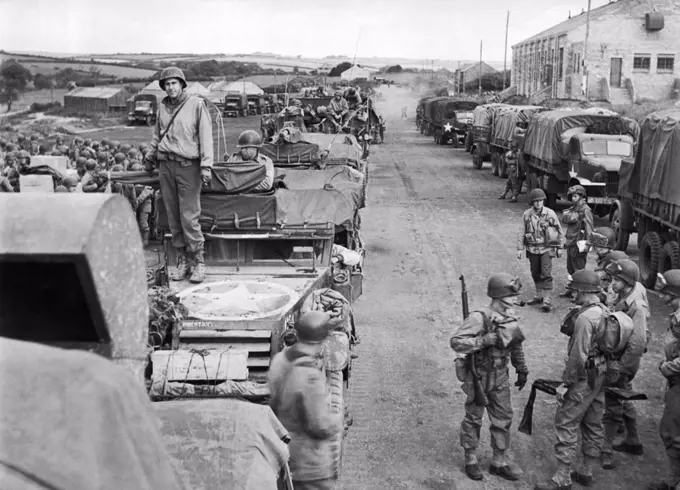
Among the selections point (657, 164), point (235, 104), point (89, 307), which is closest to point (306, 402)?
point (89, 307)

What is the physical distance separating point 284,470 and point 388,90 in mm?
81030

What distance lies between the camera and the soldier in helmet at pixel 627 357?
21.2ft

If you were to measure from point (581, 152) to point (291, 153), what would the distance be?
7.70 metres

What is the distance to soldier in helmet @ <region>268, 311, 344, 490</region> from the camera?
4.77 metres

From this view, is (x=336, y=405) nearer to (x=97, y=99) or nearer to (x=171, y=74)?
(x=171, y=74)

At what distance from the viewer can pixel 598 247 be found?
9773 mm

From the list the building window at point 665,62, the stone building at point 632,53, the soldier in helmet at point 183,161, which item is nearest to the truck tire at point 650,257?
the soldier in helmet at point 183,161

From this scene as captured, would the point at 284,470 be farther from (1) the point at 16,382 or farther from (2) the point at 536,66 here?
(2) the point at 536,66

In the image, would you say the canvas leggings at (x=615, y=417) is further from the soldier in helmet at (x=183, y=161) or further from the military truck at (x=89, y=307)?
the military truck at (x=89, y=307)

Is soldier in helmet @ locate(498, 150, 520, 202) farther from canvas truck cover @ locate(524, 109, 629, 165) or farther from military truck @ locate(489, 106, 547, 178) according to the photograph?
military truck @ locate(489, 106, 547, 178)

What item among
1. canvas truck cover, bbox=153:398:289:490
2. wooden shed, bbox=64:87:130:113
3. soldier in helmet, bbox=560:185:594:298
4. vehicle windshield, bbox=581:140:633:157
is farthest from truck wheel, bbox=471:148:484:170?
canvas truck cover, bbox=153:398:289:490

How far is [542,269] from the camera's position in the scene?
454 inches

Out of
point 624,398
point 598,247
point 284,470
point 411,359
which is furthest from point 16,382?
point 598,247

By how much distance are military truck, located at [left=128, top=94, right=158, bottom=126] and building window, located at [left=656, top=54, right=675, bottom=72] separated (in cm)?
2427
